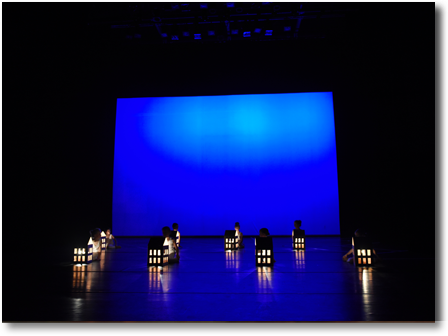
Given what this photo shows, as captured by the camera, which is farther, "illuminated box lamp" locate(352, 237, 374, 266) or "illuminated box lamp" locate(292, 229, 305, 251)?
"illuminated box lamp" locate(292, 229, 305, 251)

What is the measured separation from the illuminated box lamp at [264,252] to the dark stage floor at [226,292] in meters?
0.17

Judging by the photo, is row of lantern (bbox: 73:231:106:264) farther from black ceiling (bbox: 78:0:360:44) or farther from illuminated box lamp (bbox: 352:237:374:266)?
black ceiling (bbox: 78:0:360:44)

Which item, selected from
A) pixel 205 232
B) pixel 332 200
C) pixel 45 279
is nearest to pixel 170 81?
pixel 205 232

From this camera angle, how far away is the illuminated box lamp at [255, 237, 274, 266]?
17.5 ft

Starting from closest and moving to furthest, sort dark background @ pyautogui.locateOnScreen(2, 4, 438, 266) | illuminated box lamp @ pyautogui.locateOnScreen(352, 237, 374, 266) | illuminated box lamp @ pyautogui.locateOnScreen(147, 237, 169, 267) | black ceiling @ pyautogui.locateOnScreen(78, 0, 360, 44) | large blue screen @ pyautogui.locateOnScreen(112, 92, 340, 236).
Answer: illuminated box lamp @ pyautogui.locateOnScreen(352, 237, 374, 266), illuminated box lamp @ pyautogui.locateOnScreen(147, 237, 169, 267), dark background @ pyautogui.locateOnScreen(2, 4, 438, 266), black ceiling @ pyautogui.locateOnScreen(78, 0, 360, 44), large blue screen @ pyautogui.locateOnScreen(112, 92, 340, 236)

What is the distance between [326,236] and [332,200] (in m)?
1.33

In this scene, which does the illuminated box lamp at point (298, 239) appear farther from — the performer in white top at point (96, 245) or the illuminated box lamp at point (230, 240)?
the performer in white top at point (96, 245)

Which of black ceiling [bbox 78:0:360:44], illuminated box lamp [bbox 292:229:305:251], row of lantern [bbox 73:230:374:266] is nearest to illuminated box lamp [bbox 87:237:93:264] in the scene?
row of lantern [bbox 73:230:374:266]

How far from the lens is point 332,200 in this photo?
11.1 m

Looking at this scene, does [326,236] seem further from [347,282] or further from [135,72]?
[135,72]

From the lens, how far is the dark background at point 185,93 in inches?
263

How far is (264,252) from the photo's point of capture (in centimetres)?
538

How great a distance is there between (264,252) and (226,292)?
1.92m

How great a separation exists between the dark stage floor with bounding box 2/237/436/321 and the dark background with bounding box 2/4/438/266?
3153mm
